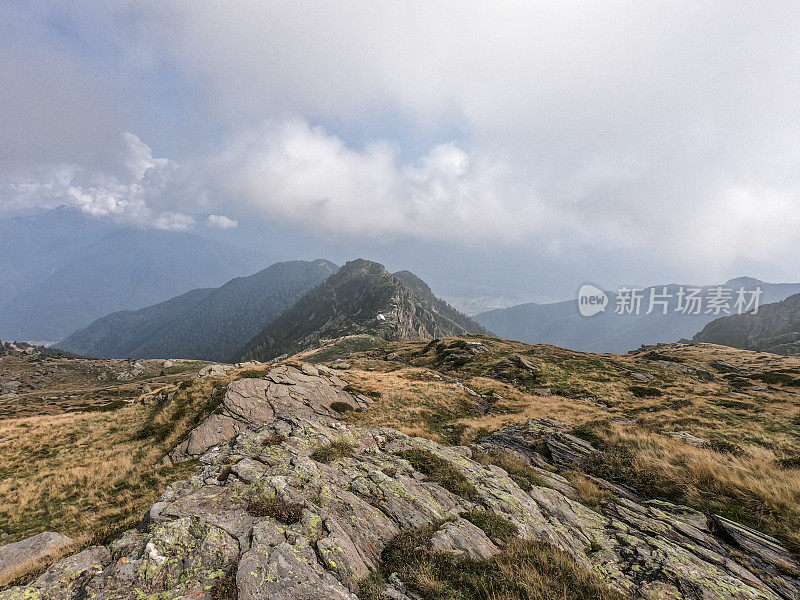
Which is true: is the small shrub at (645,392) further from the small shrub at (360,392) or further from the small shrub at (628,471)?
the small shrub at (360,392)

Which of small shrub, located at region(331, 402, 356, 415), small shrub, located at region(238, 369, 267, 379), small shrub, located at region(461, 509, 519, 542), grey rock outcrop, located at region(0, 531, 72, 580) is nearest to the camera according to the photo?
grey rock outcrop, located at region(0, 531, 72, 580)

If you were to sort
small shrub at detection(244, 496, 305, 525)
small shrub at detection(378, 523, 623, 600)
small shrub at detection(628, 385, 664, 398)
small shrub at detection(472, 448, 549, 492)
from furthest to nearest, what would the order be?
small shrub at detection(628, 385, 664, 398), small shrub at detection(472, 448, 549, 492), small shrub at detection(244, 496, 305, 525), small shrub at detection(378, 523, 623, 600)

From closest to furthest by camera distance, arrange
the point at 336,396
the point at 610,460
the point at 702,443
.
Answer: the point at 610,460 → the point at 702,443 → the point at 336,396

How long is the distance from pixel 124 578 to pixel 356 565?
17.3 feet

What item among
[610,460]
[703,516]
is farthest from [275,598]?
[610,460]

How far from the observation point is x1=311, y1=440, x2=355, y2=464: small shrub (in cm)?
1372

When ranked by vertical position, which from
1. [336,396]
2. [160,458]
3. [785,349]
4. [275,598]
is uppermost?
[785,349]

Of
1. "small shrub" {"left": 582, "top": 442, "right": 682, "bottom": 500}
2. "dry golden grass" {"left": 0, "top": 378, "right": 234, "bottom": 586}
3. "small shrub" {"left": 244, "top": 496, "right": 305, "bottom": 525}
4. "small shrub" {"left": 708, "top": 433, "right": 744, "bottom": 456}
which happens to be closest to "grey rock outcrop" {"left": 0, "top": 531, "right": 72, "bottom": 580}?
"dry golden grass" {"left": 0, "top": 378, "right": 234, "bottom": 586}

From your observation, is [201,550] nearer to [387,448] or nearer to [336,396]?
[387,448]

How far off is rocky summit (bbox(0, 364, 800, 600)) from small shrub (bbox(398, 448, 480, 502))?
57mm

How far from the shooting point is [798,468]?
1335 cm

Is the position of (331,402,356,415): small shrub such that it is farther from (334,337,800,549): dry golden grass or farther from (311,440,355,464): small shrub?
(311,440,355,464): small shrub

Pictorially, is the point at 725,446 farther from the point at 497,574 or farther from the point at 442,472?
the point at 497,574

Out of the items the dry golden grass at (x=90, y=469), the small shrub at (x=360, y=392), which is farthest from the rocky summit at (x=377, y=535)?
the small shrub at (x=360, y=392)
